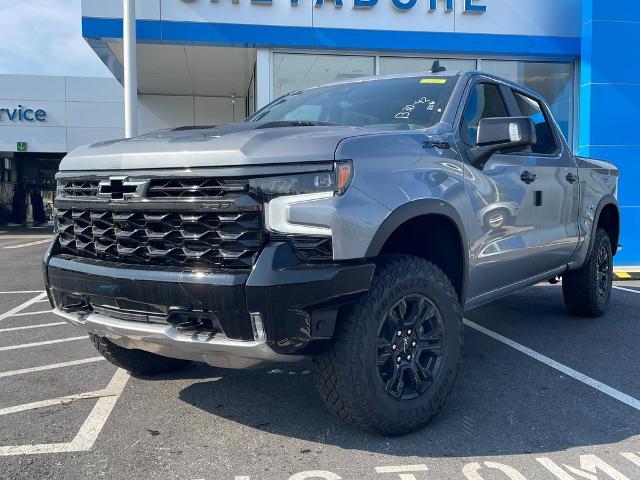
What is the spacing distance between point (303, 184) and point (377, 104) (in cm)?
142

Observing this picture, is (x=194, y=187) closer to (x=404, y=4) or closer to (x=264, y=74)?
(x=264, y=74)

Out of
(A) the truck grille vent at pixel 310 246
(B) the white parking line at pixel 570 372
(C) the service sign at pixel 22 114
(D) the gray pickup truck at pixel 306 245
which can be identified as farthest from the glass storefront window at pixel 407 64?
(C) the service sign at pixel 22 114

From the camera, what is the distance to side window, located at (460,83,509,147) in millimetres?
3725

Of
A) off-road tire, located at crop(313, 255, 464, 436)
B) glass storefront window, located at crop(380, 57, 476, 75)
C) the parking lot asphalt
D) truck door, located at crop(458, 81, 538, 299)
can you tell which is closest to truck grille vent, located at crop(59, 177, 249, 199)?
off-road tire, located at crop(313, 255, 464, 436)

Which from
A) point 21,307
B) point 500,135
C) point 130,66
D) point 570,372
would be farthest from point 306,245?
point 130,66

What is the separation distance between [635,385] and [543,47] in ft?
26.1

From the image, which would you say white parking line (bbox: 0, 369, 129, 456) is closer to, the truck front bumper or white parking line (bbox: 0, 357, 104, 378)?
white parking line (bbox: 0, 357, 104, 378)

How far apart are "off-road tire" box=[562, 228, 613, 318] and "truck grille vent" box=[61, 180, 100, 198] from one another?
169 inches

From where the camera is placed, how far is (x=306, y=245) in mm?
2613

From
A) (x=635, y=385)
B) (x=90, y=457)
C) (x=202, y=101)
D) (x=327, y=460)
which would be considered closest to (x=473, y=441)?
(x=327, y=460)

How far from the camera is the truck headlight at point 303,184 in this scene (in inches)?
104

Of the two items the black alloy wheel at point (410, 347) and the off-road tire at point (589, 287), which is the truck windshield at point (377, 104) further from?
the off-road tire at point (589, 287)

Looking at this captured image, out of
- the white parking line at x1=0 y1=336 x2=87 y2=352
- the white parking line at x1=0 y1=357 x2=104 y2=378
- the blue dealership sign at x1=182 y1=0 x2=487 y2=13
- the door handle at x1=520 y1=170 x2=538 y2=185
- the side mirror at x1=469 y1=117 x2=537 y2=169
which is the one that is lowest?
the white parking line at x1=0 y1=336 x2=87 y2=352

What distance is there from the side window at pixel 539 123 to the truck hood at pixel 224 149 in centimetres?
223
